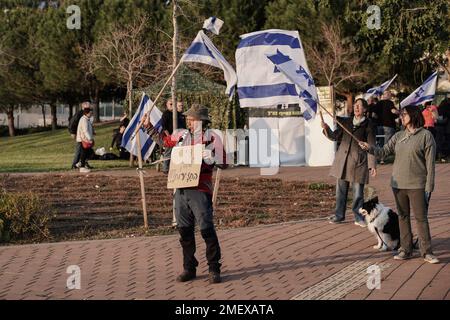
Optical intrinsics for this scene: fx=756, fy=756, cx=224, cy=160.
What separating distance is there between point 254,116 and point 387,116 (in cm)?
369

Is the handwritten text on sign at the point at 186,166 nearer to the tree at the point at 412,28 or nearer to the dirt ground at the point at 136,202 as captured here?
the dirt ground at the point at 136,202

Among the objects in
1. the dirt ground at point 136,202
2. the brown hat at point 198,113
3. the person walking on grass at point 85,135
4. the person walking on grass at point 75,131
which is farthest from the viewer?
the person walking on grass at point 75,131

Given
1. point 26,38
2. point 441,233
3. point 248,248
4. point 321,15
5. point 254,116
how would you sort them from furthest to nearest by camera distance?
1. point 26,38
2. point 321,15
3. point 254,116
4. point 441,233
5. point 248,248

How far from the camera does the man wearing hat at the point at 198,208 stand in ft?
25.5

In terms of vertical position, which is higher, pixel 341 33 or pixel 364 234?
pixel 341 33

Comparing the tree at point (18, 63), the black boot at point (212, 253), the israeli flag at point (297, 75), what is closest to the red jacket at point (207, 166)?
the black boot at point (212, 253)

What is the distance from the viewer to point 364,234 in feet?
34.5

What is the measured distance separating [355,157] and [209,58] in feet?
8.78

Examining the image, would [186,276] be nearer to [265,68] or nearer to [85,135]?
[265,68]

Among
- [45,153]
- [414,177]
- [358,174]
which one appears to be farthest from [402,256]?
[45,153]

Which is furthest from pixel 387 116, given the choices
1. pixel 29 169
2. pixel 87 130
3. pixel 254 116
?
pixel 29 169

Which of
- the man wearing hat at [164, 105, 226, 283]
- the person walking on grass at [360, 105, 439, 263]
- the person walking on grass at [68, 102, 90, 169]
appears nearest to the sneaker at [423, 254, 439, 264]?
the person walking on grass at [360, 105, 439, 263]

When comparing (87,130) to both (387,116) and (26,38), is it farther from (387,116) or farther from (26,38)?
(26,38)

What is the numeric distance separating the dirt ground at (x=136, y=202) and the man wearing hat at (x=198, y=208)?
3.00m
